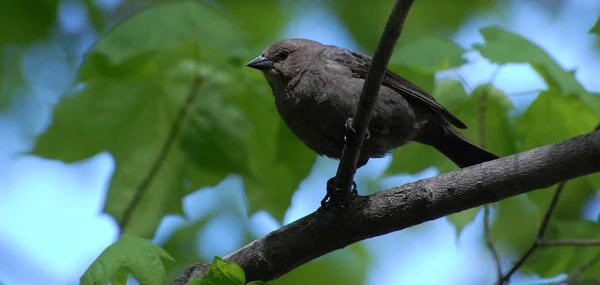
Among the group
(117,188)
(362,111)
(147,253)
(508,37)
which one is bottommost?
(147,253)

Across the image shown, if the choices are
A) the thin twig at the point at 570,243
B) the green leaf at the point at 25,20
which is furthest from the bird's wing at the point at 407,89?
the green leaf at the point at 25,20

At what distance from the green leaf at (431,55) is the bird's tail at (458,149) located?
0.66 meters

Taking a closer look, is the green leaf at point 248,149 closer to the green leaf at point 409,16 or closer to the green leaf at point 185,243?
the green leaf at point 185,243

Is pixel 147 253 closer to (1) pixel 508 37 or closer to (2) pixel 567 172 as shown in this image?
(2) pixel 567 172

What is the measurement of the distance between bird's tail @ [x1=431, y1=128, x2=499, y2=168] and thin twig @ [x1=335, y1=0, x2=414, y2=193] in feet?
4.37

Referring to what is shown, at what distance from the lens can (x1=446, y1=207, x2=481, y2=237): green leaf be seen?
14.8 ft

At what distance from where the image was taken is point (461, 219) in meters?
4.53

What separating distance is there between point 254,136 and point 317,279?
2096 mm

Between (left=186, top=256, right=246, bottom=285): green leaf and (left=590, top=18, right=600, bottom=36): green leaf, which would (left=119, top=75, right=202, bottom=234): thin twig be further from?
(left=590, top=18, right=600, bottom=36): green leaf

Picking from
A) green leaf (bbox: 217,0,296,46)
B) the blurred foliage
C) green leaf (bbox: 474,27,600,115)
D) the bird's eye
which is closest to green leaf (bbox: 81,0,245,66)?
the blurred foliage

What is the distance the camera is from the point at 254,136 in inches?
201

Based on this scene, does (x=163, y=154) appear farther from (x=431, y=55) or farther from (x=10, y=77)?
(x=10, y=77)

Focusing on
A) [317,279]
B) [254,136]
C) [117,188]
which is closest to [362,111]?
[254,136]

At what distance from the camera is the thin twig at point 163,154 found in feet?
15.3
